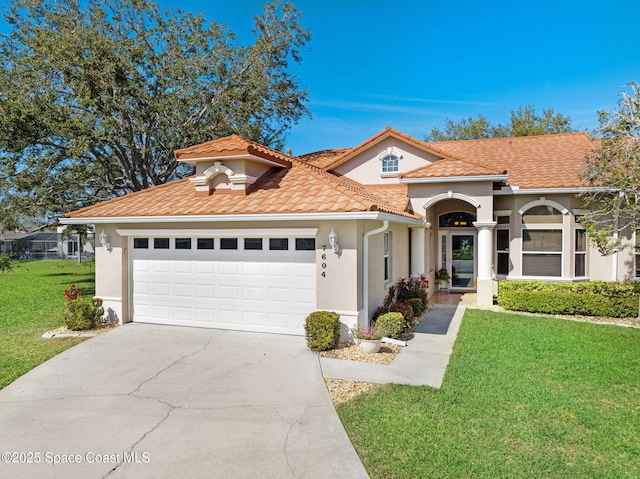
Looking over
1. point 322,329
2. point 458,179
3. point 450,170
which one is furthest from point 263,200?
point 450,170

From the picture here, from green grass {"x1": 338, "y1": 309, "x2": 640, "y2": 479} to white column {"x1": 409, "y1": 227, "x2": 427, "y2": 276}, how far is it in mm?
5978

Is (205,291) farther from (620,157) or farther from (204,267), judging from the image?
(620,157)

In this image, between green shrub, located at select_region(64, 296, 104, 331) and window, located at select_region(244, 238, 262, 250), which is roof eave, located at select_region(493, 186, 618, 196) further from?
green shrub, located at select_region(64, 296, 104, 331)

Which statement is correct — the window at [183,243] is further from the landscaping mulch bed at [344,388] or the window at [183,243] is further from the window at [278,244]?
the landscaping mulch bed at [344,388]

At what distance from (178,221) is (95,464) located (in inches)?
265

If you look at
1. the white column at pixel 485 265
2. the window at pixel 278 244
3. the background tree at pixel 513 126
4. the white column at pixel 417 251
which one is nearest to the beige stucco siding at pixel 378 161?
the white column at pixel 417 251

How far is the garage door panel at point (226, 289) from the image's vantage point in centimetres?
998

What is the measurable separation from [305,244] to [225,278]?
2401 millimetres

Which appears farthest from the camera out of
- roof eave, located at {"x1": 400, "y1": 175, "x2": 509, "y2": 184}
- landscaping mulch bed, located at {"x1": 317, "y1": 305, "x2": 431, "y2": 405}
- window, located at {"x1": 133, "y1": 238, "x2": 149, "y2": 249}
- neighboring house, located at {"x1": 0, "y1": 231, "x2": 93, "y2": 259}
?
neighboring house, located at {"x1": 0, "y1": 231, "x2": 93, "y2": 259}

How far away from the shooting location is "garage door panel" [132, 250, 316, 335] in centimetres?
998

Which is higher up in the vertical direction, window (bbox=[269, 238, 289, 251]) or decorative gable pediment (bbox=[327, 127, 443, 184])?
decorative gable pediment (bbox=[327, 127, 443, 184])

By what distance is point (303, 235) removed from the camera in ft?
32.0

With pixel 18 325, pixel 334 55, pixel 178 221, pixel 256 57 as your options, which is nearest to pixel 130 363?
pixel 178 221

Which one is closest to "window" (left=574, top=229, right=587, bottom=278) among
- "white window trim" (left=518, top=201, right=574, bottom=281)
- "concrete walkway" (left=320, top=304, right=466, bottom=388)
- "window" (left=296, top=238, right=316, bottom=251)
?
"white window trim" (left=518, top=201, right=574, bottom=281)
